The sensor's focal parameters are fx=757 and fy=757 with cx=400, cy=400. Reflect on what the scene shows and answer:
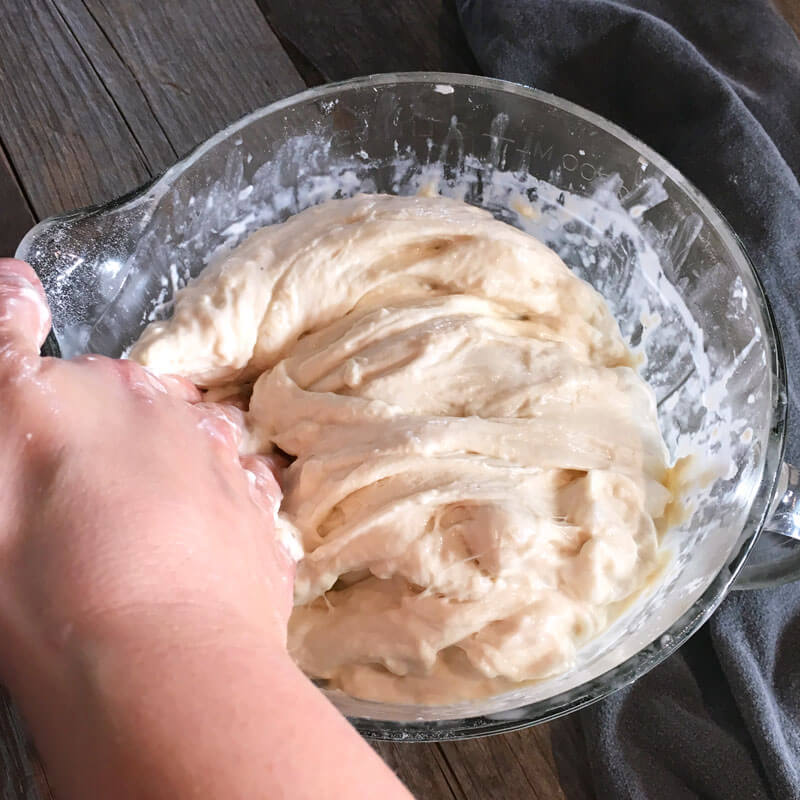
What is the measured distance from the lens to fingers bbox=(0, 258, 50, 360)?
0.52 meters

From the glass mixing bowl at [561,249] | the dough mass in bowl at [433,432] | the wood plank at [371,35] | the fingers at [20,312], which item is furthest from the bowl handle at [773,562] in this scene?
the wood plank at [371,35]

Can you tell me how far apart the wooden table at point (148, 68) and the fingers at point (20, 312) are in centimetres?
55

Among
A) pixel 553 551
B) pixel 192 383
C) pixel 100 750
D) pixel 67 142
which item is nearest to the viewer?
pixel 100 750

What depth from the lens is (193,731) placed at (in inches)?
15.9

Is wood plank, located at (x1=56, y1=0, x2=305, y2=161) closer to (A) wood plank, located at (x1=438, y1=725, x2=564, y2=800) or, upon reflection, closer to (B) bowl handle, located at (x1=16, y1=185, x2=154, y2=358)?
(B) bowl handle, located at (x1=16, y1=185, x2=154, y2=358)

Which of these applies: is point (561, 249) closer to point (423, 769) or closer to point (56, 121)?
point (423, 769)

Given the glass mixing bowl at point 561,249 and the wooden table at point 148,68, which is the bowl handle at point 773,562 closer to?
the glass mixing bowl at point 561,249

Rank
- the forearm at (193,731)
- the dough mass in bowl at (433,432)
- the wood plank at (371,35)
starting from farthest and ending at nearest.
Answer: the wood plank at (371,35) → the dough mass in bowl at (433,432) → the forearm at (193,731)

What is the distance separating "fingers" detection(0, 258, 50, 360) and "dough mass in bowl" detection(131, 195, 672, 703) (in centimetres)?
16

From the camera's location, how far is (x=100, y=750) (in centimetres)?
41

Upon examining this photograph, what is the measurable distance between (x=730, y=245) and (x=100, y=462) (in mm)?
645

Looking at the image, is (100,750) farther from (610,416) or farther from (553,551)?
(610,416)

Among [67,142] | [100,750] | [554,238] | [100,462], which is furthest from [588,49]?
[100,750]

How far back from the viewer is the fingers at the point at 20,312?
0.52 meters
